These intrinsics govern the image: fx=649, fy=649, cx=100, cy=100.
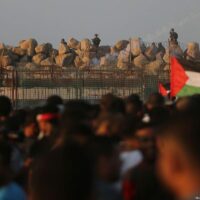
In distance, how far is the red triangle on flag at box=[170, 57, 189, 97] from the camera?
13711 mm

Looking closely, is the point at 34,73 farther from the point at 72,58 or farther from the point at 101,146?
the point at 101,146

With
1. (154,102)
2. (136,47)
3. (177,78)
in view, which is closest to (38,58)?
(136,47)

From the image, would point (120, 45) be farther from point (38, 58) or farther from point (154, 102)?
point (154, 102)

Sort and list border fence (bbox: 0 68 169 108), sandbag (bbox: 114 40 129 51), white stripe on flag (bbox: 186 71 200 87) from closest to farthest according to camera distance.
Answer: white stripe on flag (bbox: 186 71 200 87) → border fence (bbox: 0 68 169 108) → sandbag (bbox: 114 40 129 51)

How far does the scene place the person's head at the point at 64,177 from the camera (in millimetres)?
2557

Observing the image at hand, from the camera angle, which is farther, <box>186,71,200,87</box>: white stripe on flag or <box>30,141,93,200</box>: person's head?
<box>186,71,200,87</box>: white stripe on flag

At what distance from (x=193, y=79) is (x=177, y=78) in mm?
385

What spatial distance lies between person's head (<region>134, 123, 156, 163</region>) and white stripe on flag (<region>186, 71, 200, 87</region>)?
7719mm

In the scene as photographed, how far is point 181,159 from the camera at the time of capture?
Result: 2.46 metres

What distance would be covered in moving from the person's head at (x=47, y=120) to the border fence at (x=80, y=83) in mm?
17369

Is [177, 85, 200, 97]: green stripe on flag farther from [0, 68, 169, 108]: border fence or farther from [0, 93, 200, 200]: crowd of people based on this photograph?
[0, 68, 169, 108]: border fence

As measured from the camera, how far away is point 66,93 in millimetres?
25422

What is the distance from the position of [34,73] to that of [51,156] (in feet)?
76.4

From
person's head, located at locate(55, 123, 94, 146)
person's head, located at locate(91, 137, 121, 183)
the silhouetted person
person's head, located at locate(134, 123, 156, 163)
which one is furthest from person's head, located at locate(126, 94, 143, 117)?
the silhouetted person
